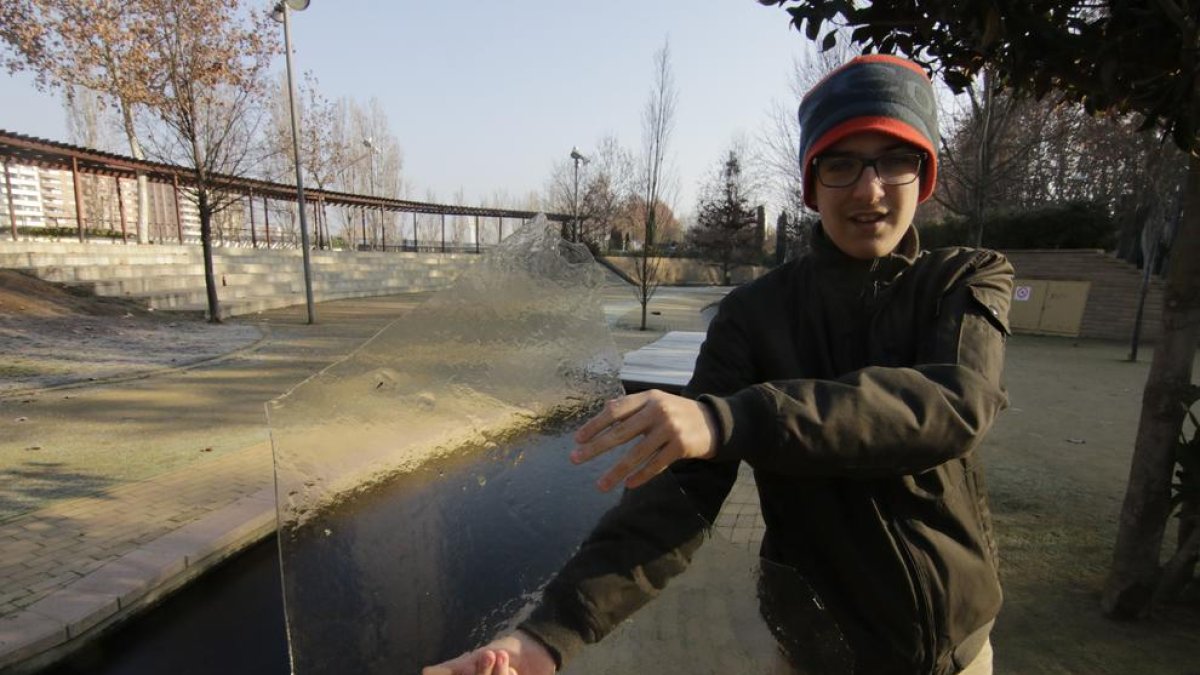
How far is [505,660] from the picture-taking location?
94 centimetres

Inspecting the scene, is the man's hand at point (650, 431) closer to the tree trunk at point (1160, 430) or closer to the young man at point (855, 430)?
the young man at point (855, 430)

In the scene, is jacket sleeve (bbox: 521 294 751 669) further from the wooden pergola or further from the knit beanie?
the wooden pergola

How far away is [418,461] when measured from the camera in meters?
1.28

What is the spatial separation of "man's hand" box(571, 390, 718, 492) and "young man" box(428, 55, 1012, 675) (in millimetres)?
17

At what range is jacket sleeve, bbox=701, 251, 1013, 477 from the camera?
2.82ft

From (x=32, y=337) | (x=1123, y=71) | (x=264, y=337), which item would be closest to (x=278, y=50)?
(x=264, y=337)

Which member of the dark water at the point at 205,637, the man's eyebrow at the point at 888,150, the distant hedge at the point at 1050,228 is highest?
the distant hedge at the point at 1050,228

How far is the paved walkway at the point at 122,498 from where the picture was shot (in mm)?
3535

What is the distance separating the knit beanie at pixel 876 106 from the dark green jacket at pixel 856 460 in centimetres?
20

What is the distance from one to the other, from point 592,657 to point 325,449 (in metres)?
0.59

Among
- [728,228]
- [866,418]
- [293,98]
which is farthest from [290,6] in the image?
[728,228]

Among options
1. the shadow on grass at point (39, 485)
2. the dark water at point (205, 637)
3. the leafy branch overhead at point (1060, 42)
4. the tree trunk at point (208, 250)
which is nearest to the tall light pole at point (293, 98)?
the tree trunk at point (208, 250)

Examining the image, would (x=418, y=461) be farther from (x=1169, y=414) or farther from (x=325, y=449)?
(x=1169, y=414)

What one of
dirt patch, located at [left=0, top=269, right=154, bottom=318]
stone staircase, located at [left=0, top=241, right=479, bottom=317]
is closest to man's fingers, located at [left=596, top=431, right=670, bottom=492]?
stone staircase, located at [left=0, top=241, right=479, bottom=317]
